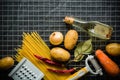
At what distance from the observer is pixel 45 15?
1.14 meters

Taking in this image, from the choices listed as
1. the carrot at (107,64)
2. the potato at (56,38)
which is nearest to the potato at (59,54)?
the potato at (56,38)

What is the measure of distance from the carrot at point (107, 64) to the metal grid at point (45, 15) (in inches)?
2.3

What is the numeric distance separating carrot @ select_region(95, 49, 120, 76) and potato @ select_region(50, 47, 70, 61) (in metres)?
0.13

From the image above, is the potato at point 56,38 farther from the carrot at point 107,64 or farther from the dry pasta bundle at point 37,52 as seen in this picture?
the carrot at point 107,64

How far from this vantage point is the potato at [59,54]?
107cm

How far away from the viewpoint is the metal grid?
3.74ft

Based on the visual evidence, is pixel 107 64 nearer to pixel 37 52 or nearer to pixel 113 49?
pixel 113 49

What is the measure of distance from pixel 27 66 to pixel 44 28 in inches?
7.2

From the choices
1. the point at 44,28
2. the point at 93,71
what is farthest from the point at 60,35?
the point at 93,71

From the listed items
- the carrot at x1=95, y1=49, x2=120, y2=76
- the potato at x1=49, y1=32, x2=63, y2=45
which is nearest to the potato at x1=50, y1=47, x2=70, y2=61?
the potato at x1=49, y1=32, x2=63, y2=45

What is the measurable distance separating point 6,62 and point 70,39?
11.2 inches

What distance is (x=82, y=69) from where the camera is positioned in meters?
1.09

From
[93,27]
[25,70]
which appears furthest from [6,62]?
[93,27]

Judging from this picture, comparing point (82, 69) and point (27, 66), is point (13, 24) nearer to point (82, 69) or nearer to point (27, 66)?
point (27, 66)
